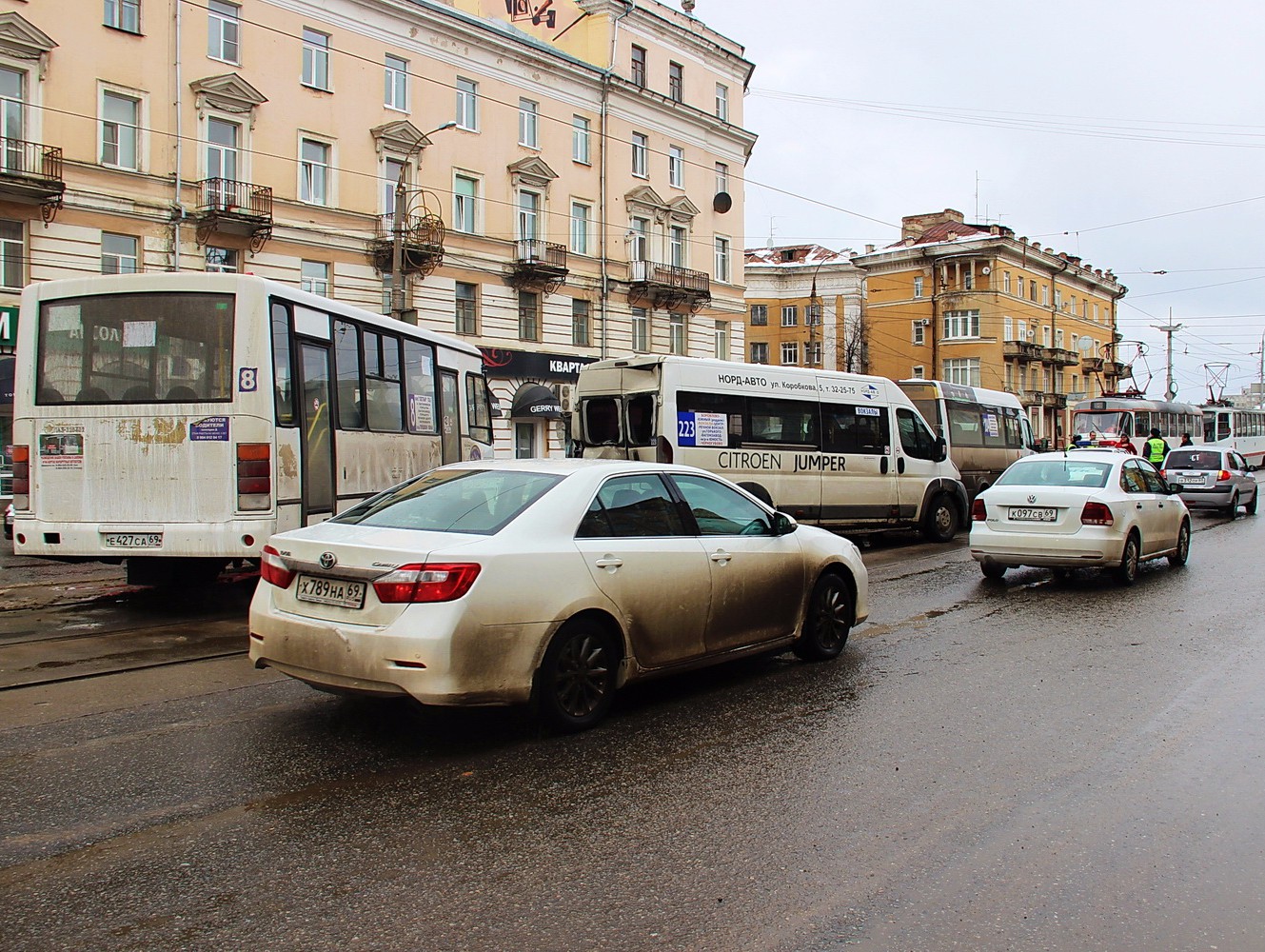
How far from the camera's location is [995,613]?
9.93 m

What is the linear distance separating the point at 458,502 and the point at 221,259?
82.4ft

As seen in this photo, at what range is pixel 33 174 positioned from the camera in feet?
78.7

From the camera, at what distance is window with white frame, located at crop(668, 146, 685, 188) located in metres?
41.8

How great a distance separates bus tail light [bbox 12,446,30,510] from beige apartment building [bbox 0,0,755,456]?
15785mm

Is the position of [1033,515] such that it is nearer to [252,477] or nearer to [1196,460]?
[252,477]

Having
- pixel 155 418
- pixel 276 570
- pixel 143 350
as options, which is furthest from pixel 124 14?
pixel 276 570

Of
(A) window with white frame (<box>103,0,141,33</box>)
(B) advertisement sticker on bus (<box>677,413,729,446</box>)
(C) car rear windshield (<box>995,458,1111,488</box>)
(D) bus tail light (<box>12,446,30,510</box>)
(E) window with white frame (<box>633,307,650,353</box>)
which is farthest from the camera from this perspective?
(E) window with white frame (<box>633,307,650,353</box>)

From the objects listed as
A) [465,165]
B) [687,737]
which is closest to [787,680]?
[687,737]

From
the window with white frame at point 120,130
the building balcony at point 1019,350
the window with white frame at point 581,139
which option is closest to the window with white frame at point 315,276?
the window with white frame at point 120,130

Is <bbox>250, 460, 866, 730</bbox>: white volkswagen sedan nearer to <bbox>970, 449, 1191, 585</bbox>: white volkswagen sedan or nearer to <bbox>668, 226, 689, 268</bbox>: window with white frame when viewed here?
<bbox>970, 449, 1191, 585</bbox>: white volkswagen sedan

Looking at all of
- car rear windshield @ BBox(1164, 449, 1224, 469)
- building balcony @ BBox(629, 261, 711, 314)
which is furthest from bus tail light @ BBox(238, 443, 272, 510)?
building balcony @ BBox(629, 261, 711, 314)

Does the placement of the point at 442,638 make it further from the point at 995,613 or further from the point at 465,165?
the point at 465,165

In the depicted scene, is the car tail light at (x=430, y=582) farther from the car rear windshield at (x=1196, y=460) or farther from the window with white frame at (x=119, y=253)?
the window with white frame at (x=119, y=253)

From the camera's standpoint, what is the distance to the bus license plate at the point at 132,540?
30.0ft
